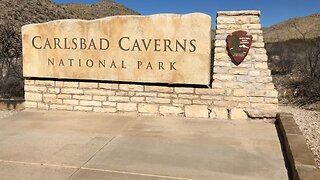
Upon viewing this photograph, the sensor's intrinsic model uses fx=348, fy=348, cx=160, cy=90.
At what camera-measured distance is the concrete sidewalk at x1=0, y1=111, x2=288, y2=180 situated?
416cm

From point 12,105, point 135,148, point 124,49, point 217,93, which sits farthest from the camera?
point 12,105

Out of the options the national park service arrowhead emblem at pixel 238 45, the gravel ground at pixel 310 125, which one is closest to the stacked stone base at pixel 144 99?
the national park service arrowhead emblem at pixel 238 45

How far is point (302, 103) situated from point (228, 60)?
4.36 m

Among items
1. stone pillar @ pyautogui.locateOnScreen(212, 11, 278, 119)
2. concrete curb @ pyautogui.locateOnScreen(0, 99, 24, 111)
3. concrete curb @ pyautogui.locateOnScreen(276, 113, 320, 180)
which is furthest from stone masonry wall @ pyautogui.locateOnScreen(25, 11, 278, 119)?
concrete curb @ pyautogui.locateOnScreen(0, 99, 24, 111)

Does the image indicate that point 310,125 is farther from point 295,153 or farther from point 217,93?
point 295,153

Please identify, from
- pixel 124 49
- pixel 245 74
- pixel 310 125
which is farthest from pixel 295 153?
pixel 124 49

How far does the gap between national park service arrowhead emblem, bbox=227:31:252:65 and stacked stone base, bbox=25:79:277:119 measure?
0.63 metres

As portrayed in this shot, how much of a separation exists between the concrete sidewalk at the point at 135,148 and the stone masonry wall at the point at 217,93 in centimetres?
28

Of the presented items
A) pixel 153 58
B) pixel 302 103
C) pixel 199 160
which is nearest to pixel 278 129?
pixel 199 160

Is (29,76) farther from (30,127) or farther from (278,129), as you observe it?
(278,129)

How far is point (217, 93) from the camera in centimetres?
Answer: 674

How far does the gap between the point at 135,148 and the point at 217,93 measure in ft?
7.77

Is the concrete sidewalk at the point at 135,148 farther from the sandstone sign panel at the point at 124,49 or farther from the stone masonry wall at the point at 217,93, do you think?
the sandstone sign panel at the point at 124,49

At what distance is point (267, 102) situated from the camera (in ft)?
21.6
